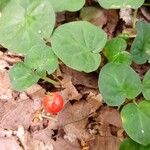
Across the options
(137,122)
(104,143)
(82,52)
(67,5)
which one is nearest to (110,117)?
(104,143)

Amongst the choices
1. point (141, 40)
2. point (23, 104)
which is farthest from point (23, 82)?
point (141, 40)

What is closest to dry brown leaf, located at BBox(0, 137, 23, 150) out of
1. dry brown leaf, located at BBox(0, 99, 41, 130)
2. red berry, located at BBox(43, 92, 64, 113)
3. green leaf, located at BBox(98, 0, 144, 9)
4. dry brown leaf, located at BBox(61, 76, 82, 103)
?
dry brown leaf, located at BBox(0, 99, 41, 130)

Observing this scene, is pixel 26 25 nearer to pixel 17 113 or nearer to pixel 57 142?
pixel 17 113

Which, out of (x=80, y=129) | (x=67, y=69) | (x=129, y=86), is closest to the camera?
(x=129, y=86)

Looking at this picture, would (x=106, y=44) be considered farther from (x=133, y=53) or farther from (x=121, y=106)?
(x=121, y=106)

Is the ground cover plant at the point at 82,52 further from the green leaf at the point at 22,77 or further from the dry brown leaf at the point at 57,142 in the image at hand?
the dry brown leaf at the point at 57,142

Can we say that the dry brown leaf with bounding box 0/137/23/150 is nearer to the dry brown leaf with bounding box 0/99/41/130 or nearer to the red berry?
the dry brown leaf with bounding box 0/99/41/130
